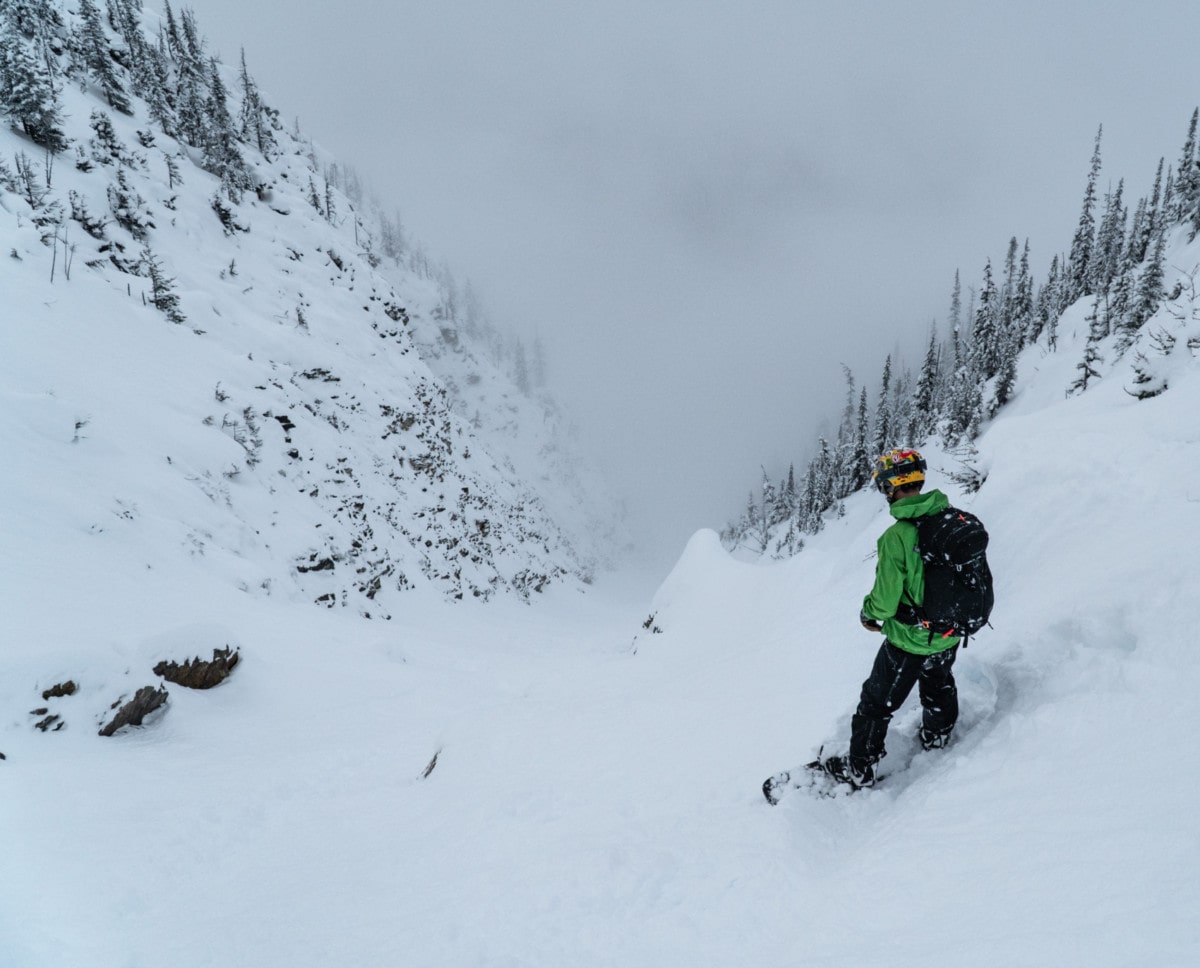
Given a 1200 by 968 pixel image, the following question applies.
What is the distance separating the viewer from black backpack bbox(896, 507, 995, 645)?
11.5ft

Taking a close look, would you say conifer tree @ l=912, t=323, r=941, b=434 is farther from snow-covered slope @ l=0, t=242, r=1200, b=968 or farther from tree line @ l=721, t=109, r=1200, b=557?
snow-covered slope @ l=0, t=242, r=1200, b=968

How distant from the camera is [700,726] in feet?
22.8

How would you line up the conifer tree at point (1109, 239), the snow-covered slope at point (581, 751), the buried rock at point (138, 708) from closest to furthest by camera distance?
the snow-covered slope at point (581, 751) → the buried rock at point (138, 708) → the conifer tree at point (1109, 239)

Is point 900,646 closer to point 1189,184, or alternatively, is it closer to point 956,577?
point 956,577

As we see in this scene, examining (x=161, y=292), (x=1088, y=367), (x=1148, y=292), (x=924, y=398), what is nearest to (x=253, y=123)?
(x=161, y=292)

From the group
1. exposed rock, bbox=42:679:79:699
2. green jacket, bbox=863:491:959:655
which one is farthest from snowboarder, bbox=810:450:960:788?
exposed rock, bbox=42:679:79:699

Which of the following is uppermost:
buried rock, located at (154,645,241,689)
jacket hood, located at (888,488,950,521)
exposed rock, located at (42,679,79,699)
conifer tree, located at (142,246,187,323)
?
conifer tree, located at (142,246,187,323)

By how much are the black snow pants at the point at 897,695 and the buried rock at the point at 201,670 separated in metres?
9.73

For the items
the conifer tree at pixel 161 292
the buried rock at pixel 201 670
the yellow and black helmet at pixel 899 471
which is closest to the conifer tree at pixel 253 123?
the conifer tree at pixel 161 292

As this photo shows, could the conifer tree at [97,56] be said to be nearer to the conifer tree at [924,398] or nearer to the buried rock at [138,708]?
the buried rock at [138,708]

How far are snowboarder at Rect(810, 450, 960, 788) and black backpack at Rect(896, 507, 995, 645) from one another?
0.08 m

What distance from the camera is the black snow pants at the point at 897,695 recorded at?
386cm

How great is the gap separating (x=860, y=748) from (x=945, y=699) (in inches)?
29.9

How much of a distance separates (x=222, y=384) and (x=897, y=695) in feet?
74.0
